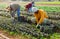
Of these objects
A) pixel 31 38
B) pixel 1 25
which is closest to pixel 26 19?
pixel 1 25

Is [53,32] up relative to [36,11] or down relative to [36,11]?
down

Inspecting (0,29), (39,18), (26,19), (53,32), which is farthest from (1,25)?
(53,32)

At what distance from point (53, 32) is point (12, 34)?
1.78 meters

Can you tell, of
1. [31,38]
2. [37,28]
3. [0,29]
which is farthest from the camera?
[0,29]

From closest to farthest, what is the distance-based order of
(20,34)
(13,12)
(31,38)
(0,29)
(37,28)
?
(31,38)
(20,34)
(37,28)
(0,29)
(13,12)

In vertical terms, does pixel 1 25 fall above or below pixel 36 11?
below

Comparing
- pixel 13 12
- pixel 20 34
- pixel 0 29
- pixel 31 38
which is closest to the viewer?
pixel 31 38

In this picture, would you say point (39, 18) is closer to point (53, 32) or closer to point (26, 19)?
point (53, 32)

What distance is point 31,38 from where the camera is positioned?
7.77 meters

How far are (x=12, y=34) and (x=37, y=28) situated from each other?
1238 millimetres

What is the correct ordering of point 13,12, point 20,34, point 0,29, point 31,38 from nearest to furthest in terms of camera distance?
point 31,38 < point 20,34 < point 0,29 < point 13,12

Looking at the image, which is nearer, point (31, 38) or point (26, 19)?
point (31, 38)

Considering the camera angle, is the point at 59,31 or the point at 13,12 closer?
the point at 59,31

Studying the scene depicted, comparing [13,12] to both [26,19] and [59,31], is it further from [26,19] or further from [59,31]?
[59,31]
